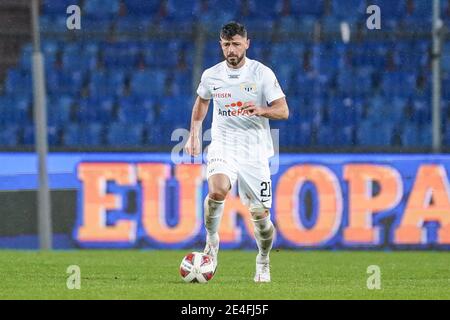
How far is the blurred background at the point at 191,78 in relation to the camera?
696 inches

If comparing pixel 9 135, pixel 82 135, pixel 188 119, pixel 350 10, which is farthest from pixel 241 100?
pixel 350 10

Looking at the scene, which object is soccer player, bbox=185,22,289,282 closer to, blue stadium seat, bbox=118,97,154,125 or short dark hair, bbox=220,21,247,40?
short dark hair, bbox=220,21,247,40

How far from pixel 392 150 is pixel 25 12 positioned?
565 cm

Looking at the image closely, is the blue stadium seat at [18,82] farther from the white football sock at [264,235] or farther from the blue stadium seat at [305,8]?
the white football sock at [264,235]

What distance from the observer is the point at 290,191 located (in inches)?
669

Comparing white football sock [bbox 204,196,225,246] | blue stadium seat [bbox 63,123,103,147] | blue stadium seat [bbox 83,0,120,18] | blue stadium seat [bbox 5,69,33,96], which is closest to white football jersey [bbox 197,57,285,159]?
white football sock [bbox 204,196,225,246]

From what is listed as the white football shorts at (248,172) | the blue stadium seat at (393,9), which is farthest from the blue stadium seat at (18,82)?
the white football shorts at (248,172)

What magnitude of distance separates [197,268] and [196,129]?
1.19 metres

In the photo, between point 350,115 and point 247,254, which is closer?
point 247,254

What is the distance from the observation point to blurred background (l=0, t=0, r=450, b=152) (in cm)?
1767

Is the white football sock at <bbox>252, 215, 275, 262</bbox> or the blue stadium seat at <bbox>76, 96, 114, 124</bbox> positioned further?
the blue stadium seat at <bbox>76, 96, 114, 124</bbox>

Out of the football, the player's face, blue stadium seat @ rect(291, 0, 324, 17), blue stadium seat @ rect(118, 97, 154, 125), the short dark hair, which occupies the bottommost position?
the football
